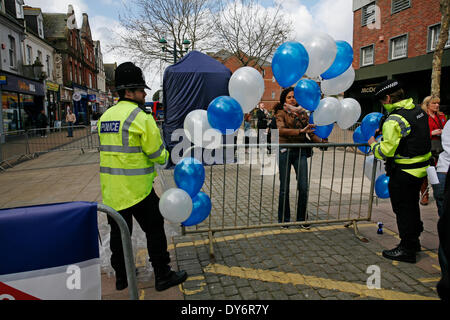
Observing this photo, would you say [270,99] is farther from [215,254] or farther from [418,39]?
[215,254]

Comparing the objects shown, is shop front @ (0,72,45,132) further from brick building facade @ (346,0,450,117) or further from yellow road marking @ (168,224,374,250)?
brick building facade @ (346,0,450,117)

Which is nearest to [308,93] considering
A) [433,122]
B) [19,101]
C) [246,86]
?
[246,86]

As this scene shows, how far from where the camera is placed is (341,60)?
3.69 meters

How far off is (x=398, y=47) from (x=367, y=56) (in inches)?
116

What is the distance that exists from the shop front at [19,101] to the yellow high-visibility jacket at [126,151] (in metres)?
16.9

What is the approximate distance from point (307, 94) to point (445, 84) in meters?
17.1

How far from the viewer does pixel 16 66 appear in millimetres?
18969

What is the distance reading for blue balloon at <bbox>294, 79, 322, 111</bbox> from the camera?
3531 millimetres

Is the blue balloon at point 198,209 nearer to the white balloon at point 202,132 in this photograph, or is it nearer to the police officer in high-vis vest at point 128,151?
the police officer in high-vis vest at point 128,151

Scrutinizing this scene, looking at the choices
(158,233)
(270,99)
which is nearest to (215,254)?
(158,233)

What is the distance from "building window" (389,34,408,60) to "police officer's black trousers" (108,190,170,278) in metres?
20.2

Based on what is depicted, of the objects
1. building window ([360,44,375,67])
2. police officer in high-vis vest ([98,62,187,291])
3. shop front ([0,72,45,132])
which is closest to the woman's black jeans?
police officer in high-vis vest ([98,62,187,291])

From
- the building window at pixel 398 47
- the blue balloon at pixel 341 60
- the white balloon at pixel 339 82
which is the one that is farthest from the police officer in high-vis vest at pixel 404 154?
the building window at pixel 398 47
